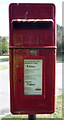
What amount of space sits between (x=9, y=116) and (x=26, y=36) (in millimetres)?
2140

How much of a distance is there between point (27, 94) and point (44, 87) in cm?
22

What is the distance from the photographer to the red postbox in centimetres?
277

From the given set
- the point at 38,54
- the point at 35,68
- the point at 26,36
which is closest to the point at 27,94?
the point at 35,68

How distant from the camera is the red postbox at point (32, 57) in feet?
9.09

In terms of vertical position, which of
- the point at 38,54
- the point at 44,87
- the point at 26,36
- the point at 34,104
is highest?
the point at 26,36

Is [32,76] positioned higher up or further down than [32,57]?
further down

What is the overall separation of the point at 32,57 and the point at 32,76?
0.75ft

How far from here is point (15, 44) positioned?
2785mm

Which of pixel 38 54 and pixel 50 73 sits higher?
pixel 38 54

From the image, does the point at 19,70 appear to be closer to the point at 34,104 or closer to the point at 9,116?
the point at 34,104

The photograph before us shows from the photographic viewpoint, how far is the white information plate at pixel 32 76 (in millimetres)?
2785

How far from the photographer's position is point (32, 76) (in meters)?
2.81

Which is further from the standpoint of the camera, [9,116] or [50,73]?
[9,116]

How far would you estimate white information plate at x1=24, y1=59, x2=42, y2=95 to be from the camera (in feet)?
9.14
